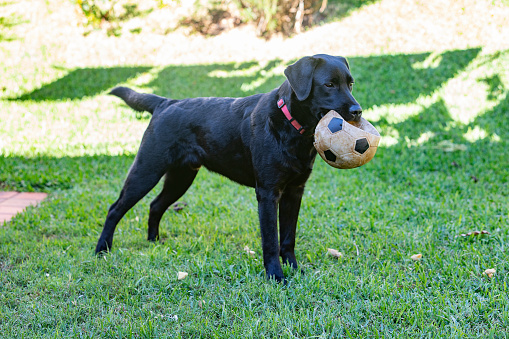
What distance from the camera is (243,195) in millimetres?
5387

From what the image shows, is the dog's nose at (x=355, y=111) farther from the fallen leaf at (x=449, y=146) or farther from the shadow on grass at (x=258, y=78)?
the shadow on grass at (x=258, y=78)

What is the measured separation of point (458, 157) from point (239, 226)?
359 centimetres

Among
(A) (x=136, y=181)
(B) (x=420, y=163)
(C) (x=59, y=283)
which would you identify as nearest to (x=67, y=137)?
(A) (x=136, y=181)

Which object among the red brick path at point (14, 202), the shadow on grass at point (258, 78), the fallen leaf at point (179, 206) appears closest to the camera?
the red brick path at point (14, 202)

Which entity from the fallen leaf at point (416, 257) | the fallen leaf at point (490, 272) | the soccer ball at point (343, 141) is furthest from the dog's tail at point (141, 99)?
the fallen leaf at point (490, 272)

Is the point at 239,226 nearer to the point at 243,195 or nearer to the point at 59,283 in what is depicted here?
the point at 243,195

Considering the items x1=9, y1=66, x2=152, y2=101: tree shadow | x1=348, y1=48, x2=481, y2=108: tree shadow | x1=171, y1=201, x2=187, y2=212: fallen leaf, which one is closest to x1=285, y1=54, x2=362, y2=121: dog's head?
x1=171, y1=201, x2=187, y2=212: fallen leaf

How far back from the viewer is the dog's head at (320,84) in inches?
115

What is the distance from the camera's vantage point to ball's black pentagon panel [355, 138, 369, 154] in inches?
109

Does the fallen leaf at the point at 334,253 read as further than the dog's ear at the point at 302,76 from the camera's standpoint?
Yes

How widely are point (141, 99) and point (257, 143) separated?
4.37 feet

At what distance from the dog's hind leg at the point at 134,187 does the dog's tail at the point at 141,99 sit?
0.46 meters

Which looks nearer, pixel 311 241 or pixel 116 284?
pixel 116 284

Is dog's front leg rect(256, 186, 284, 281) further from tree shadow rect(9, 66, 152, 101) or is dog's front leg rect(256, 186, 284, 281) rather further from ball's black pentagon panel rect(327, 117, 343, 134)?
tree shadow rect(9, 66, 152, 101)
